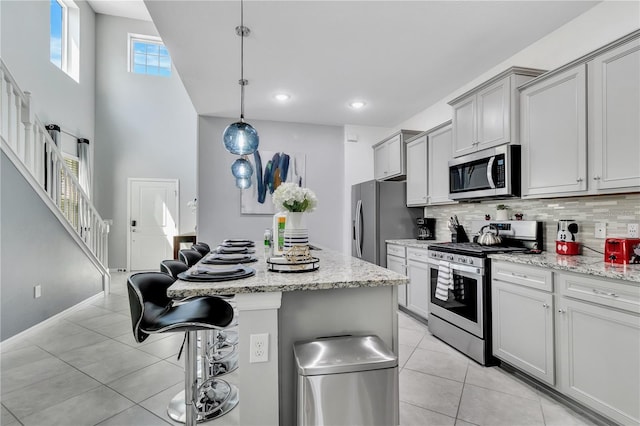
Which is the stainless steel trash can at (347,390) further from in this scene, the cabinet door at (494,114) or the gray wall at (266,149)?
the gray wall at (266,149)

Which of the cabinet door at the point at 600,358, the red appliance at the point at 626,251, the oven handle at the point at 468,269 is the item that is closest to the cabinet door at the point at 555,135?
the red appliance at the point at 626,251

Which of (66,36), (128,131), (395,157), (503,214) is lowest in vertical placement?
(503,214)

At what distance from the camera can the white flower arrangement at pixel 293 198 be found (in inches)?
76.2

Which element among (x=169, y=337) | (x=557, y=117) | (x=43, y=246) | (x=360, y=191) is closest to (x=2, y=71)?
(x=43, y=246)

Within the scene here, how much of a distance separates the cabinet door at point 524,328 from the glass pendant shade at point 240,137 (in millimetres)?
2258

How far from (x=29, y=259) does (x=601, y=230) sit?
5.22 m

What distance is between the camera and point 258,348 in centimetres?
136

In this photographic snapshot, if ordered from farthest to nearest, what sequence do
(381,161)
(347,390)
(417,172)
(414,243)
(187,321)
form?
(381,161) → (417,172) → (414,243) → (187,321) → (347,390)

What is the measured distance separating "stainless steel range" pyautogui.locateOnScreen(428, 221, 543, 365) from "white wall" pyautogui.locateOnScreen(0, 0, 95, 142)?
617 cm

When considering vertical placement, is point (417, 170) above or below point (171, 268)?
above

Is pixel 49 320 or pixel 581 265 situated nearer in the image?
pixel 581 265

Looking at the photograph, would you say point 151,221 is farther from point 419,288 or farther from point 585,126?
point 585,126

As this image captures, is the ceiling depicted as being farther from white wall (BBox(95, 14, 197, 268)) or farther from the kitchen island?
white wall (BBox(95, 14, 197, 268))

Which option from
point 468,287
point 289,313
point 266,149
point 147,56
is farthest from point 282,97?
point 147,56
